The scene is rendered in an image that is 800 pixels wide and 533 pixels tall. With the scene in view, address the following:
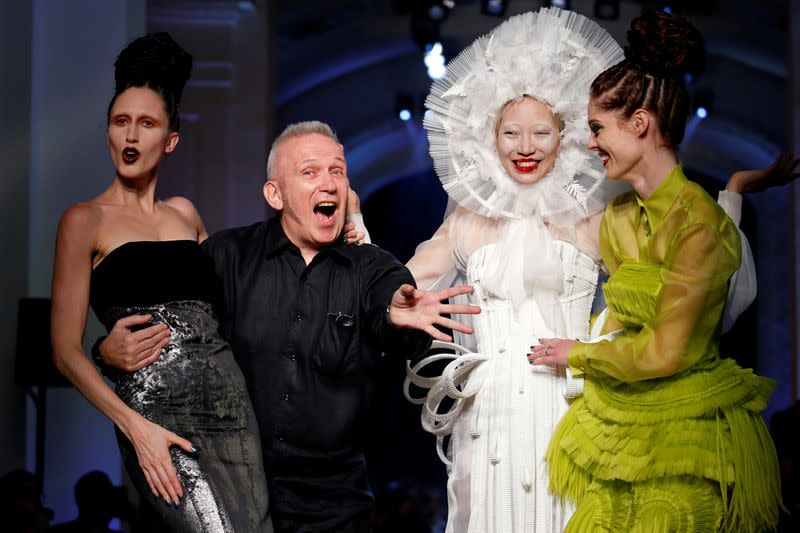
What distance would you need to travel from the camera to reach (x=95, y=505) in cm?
580

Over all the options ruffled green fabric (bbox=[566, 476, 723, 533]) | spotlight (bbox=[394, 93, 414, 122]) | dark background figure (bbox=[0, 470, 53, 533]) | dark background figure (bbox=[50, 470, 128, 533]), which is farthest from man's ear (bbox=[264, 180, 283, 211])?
spotlight (bbox=[394, 93, 414, 122])

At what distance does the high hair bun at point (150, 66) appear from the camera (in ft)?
12.2

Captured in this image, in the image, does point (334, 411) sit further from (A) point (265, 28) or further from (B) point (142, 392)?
(A) point (265, 28)

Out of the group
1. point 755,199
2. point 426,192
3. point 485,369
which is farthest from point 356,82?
point 485,369

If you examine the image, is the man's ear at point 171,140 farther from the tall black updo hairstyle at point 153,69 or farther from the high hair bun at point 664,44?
the high hair bun at point 664,44

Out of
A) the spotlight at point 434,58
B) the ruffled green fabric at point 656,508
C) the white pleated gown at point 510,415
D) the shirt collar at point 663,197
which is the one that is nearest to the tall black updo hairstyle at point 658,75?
the shirt collar at point 663,197

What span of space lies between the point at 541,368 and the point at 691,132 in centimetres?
1018

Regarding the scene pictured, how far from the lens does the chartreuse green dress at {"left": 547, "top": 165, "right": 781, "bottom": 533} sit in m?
3.39

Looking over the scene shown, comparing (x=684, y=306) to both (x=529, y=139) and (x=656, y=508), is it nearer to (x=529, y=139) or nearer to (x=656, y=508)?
(x=656, y=508)

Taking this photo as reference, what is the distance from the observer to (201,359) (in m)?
3.54

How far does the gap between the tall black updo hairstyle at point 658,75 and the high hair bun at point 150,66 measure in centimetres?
133

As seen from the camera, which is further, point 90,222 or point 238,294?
point 238,294

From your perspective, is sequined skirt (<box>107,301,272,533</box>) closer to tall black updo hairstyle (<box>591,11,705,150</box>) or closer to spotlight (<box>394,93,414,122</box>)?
tall black updo hairstyle (<box>591,11,705,150</box>)

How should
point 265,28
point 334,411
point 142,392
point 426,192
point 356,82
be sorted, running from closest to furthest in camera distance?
1. point 142,392
2. point 334,411
3. point 265,28
4. point 356,82
5. point 426,192
